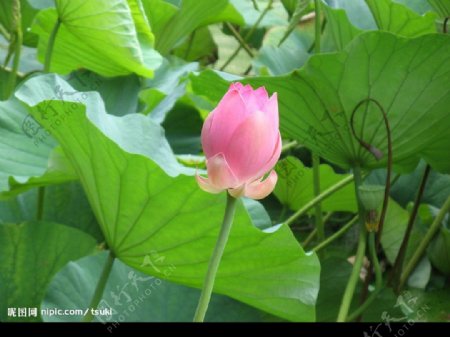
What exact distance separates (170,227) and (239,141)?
35cm

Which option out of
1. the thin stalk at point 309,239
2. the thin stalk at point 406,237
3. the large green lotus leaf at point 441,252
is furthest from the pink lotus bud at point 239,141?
the thin stalk at point 309,239

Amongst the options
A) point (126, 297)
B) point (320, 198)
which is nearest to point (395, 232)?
point (320, 198)

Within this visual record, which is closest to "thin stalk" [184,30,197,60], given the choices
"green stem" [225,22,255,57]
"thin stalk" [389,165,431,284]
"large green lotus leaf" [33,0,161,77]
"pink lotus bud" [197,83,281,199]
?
"green stem" [225,22,255,57]

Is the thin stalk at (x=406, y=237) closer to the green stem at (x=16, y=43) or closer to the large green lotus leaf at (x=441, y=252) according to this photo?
the large green lotus leaf at (x=441, y=252)

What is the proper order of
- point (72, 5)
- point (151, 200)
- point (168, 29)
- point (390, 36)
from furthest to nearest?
point (168, 29) < point (72, 5) < point (390, 36) < point (151, 200)

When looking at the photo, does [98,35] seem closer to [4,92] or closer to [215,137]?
[4,92]

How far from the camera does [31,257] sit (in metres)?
1.20

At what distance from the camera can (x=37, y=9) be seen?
178cm

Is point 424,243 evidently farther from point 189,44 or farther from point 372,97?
point 189,44

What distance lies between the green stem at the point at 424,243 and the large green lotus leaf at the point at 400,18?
28cm

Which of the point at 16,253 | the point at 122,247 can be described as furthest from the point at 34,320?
the point at 122,247

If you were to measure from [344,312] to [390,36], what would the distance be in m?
0.36

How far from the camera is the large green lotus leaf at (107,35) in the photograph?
1269 mm

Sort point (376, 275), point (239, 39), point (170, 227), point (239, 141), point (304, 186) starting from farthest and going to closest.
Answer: point (239, 39) → point (304, 186) → point (376, 275) → point (170, 227) → point (239, 141)
